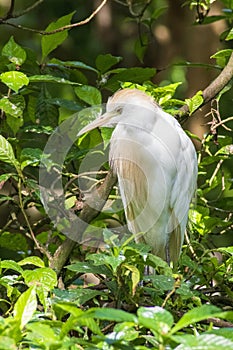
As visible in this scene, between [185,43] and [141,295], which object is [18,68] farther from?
[185,43]

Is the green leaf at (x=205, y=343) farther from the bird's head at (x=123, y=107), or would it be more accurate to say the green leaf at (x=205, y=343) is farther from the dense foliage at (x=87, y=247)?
the bird's head at (x=123, y=107)

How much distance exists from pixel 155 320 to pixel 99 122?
950 millimetres

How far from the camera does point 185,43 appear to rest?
14.6 ft

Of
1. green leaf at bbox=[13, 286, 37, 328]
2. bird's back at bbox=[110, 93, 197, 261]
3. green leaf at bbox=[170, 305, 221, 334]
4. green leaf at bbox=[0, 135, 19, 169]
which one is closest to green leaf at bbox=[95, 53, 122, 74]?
bird's back at bbox=[110, 93, 197, 261]

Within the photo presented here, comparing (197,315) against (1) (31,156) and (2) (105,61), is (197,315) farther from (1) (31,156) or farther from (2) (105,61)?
(2) (105,61)

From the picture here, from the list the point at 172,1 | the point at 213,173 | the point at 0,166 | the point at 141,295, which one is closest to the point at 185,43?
the point at 172,1

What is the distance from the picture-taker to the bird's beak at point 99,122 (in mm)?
1757

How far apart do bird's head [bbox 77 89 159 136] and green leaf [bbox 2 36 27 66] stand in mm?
240

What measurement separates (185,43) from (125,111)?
8.99 feet

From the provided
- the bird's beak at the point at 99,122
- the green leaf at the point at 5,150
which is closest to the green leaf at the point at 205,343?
the green leaf at the point at 5,150

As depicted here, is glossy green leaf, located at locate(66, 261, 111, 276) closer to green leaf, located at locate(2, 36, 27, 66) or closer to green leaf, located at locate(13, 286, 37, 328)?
green leaf, located at locate(13, 286, 37, 328)

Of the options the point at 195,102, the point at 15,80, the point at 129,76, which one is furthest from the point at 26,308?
the point at 129,76

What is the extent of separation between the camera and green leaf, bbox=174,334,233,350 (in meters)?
0.83

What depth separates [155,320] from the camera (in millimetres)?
874
